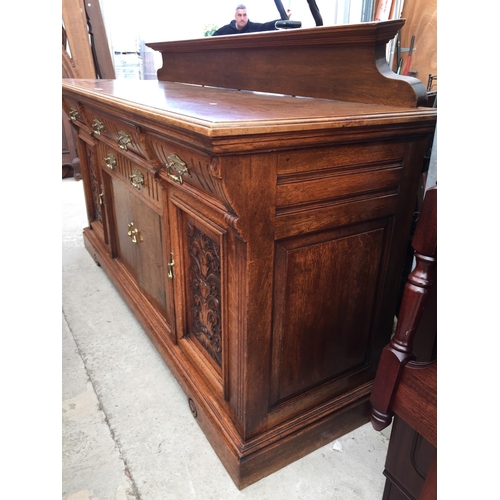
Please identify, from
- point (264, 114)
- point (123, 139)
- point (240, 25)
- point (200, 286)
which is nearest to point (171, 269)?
point (200, 286)

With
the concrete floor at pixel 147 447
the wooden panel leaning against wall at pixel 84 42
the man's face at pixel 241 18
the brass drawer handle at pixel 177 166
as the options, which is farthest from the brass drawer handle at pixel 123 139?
the man's face at pixel 241 18

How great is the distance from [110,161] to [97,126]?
177mm

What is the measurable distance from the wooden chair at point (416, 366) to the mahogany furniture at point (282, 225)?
340 mm

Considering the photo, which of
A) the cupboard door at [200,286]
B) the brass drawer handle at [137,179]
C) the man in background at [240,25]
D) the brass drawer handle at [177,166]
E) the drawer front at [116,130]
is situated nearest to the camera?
the brass drawer handle at [177,166]

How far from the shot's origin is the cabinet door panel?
5.90 ft

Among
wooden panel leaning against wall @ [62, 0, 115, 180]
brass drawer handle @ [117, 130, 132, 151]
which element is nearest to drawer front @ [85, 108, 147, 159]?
brass drawer handle @ [117, 130, 132, 151]

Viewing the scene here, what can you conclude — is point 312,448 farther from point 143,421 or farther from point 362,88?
point 362,88

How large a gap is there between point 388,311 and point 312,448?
0.55m

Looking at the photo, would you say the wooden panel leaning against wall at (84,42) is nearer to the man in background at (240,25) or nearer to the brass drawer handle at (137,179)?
the man in background at (240,25)

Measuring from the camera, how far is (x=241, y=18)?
4672mm

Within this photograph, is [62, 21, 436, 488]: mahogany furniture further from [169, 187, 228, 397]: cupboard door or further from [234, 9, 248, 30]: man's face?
[234, 9, 248, 30]: man's face

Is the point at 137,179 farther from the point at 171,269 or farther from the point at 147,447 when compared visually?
the point at 147,447

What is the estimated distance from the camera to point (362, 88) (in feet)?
4.30

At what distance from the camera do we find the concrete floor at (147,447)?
1.35 metres
